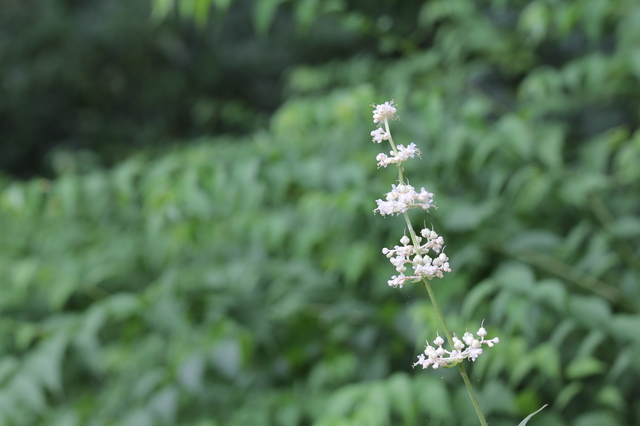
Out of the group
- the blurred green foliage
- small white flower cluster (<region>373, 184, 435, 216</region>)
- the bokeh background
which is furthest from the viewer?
the blurred green foliage

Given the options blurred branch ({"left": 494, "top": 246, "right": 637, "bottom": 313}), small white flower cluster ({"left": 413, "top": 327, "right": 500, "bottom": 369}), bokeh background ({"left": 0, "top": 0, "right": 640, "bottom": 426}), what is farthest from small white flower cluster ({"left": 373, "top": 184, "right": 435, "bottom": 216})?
blurred branch ({"left": 494, "top": 246, "right": 637, "bottom": 313})

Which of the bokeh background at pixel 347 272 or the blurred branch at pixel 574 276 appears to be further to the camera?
the blurred branch at pixel 574 276

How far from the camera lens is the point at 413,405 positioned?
167 centimetres

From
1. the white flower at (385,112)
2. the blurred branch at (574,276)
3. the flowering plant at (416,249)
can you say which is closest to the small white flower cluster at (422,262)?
the flowering plant at (416,249)

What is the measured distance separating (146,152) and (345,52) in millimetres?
2178

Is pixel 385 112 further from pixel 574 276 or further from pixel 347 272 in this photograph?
pixel 574 276

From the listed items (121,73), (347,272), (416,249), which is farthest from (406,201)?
(121,73)

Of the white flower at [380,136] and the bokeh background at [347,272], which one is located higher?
the bokeh background at [347,272]

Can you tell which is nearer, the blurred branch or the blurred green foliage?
the blurred branch

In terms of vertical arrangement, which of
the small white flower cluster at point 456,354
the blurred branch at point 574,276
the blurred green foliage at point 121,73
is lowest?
the small white flower cluster at point 456,354

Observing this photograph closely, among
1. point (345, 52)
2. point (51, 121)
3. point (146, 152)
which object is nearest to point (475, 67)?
point (146, 152)

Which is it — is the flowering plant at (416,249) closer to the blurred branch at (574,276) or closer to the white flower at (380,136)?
the white flower at (380,136)

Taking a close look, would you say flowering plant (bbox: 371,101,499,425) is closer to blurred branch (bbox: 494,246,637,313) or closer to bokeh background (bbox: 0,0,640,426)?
Answer: bokeh background (bbox: 0,0,640,426)

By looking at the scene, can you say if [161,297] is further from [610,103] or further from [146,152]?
[610,103]
